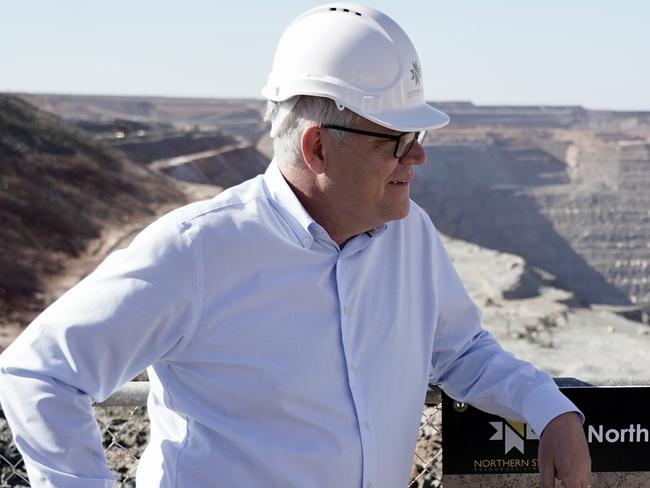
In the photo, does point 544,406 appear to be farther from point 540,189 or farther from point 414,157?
point 540,189

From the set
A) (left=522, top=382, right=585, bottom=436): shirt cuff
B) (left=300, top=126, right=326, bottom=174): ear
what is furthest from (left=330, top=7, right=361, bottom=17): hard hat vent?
(left=522, top=382, right=585, bottom=436): shirt cuff

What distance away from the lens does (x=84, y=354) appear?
1.72 m

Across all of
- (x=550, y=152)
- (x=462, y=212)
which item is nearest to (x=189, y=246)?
(x=462, y=212)

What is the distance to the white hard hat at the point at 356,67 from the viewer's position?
6.37ft

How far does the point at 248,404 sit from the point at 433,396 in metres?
0.66

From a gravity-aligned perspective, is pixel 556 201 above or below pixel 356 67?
below

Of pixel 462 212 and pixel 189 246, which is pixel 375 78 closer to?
pixel 189 246

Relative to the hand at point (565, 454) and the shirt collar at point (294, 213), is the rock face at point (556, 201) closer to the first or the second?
the hand at point (565, 454)

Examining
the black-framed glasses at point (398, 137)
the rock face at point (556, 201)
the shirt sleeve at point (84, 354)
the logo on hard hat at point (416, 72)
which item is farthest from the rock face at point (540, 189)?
the shirt sleeve at point (84, 354)

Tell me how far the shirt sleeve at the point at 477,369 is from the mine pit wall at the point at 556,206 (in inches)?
1953

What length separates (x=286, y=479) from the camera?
189 centimetres

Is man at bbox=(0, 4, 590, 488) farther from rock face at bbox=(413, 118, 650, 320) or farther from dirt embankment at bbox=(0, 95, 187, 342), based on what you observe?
rock face at bbox=(413, 118, 650, 320)

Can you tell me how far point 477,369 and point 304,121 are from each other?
727 mm

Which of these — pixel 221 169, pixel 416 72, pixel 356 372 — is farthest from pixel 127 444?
pixel 221 169
